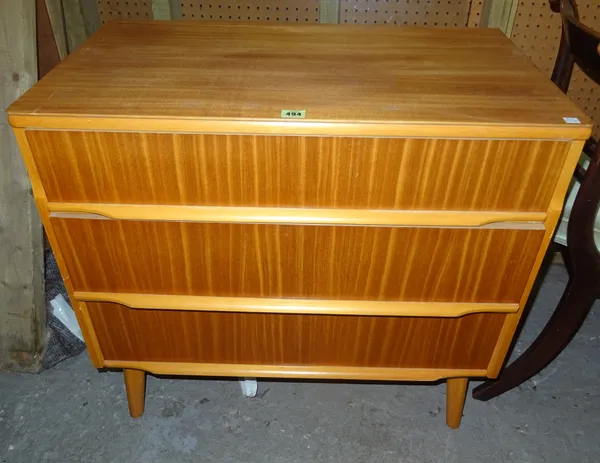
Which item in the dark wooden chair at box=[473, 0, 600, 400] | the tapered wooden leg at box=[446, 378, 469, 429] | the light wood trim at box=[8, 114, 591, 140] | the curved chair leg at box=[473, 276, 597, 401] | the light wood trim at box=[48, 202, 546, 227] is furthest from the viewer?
the tapered wooden leg at box=[446, 378, 469, 429]

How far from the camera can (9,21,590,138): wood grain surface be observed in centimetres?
82

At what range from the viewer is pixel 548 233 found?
933 millimetres

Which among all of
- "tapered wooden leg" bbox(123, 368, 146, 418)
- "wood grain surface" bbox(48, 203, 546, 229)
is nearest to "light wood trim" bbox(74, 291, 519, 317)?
"wood grain surface" bbox(48, 203, 546, 229)

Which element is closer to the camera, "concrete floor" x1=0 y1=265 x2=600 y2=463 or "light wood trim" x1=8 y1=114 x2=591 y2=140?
"light wood trim" x1=8 y1=114 x2=591 y2=140

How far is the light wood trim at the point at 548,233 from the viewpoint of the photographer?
2.78 ft

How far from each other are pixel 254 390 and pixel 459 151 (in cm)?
90

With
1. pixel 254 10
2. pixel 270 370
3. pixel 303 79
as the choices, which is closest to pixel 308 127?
pixel 303 79

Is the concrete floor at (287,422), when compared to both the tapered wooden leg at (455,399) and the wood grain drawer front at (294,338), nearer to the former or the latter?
the tapered wooden leg at (455,399)

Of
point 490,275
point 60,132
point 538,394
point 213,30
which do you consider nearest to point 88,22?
point 213,30

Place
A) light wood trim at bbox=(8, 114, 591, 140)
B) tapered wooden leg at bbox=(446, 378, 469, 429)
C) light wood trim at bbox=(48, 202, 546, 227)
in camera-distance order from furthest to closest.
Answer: tapered wooden leg at bbox=(446, 378, 469, 429) → light wood trim at bbox=(48, 202, 546, 227) → light wood trim at bbox=(8, 114, 591, 140)

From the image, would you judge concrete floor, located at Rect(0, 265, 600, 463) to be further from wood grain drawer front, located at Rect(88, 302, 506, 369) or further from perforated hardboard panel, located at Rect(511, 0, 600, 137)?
perforated hardboard panel, located at Rect(511, 0, 600, 137)

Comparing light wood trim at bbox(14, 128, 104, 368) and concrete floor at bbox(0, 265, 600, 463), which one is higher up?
light wood trim at bbox(14, 128, 104, 368)

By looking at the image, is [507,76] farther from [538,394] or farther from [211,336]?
[538,394]

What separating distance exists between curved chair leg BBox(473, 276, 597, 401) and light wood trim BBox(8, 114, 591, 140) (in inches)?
19.7
